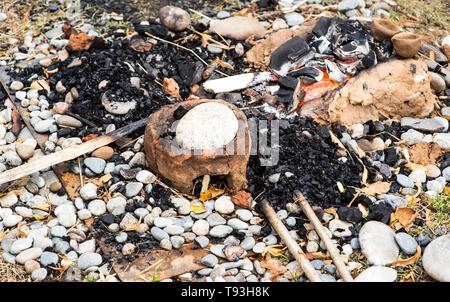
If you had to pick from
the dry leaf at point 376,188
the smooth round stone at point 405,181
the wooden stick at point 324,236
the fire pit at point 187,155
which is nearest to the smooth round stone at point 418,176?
the smooth round stone at point 405,181

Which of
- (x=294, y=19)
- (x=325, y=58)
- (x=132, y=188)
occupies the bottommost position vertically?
(x=132, y=188)

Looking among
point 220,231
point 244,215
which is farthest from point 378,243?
point 220,231

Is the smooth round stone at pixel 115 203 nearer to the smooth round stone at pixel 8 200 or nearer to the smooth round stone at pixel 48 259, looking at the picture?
the smooth round stone at pixel 48 259

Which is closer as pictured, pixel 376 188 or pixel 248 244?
pixel 248 244

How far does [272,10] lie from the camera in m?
6.15

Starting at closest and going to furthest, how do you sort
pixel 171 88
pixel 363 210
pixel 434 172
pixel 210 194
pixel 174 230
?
pixel 174 230 → pixel 363 210 → pixel 210 194 → pixel 434 172 → pixel 171 88

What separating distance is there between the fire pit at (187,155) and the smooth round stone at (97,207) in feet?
1.63

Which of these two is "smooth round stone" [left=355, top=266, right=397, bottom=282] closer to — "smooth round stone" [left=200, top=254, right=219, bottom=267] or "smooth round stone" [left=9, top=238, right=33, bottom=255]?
"smooth round stone" [left=200, top=254, right=219, bottom=267]

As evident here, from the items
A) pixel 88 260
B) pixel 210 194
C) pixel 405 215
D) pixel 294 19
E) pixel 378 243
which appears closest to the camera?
pixel 88 260

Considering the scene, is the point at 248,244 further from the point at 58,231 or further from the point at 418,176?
the point at 418,176

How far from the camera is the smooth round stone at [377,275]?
3.23 metres

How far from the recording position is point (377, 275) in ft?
10.7

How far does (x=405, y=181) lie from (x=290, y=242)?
126cm

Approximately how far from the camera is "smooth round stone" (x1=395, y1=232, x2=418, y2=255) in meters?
3.39
